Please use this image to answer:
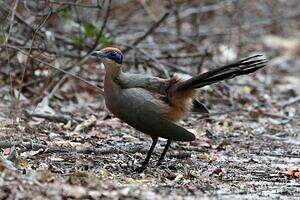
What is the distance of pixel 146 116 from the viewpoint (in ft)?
16.2

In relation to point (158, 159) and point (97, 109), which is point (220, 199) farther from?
point (97, 109)

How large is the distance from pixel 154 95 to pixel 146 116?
182 mm

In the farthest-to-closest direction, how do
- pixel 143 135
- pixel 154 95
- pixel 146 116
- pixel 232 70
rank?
1. pixel 143 135
2. pixel 154 95
3. pixel 146 116
4. pixel 232 70

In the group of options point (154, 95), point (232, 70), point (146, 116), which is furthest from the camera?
point (154, 95)

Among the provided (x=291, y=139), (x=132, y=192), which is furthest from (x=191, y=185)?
(x=291, y=139)

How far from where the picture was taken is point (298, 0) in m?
14.0

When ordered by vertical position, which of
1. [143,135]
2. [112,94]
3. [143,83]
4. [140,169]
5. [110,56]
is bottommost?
[140,169]

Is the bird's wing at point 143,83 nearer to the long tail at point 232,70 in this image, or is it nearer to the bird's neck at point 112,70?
the bird's neck at point 112,70

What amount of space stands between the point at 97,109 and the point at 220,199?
13.1ft

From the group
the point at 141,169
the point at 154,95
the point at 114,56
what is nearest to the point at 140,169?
the point at 141,169

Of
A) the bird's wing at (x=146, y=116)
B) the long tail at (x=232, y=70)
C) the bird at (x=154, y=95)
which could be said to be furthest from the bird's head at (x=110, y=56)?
the long tail at (x=232, y=70)

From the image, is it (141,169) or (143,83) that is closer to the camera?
(141,169)

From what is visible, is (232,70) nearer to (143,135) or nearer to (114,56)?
(114,56)

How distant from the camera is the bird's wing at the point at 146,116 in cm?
491
